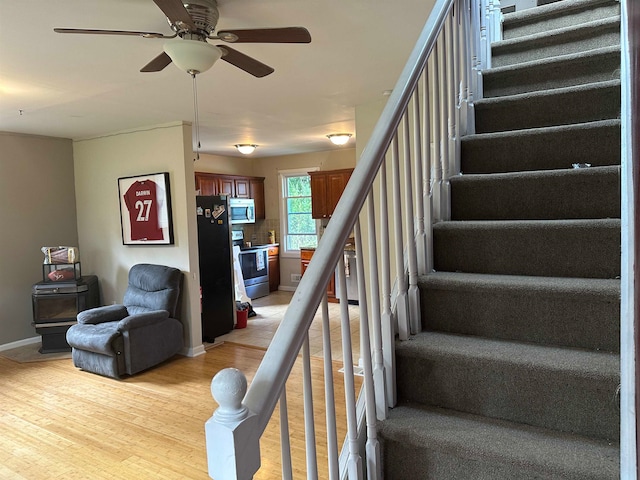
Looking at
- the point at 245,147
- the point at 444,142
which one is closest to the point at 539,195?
the point at 444,142

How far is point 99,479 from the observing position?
2.54m

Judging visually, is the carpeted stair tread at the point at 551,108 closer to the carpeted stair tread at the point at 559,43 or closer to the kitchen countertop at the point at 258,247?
the carpeted stair tread at the point at 559,43

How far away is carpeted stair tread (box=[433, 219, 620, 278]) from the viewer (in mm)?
1520

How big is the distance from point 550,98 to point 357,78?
159cm

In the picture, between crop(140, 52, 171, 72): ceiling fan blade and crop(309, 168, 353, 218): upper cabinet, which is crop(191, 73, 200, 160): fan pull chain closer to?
crop(140, 52, 171, 72): ceiling fan blade

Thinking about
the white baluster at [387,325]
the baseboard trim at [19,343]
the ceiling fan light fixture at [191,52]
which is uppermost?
the ceiling fan light fixture at [191,52]

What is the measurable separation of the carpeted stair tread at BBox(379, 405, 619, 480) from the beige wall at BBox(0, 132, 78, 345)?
5.29 meters

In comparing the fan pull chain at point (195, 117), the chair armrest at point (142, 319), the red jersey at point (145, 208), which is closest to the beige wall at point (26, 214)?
the red jersey at point (145, 208)

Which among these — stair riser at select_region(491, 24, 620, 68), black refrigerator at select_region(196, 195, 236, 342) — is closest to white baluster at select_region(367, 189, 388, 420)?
stair riser at select_region(491, 24, 620, 68)

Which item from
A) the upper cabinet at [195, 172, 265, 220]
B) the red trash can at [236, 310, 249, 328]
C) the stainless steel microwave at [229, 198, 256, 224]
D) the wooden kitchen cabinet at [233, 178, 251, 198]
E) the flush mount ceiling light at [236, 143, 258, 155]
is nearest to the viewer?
the red trash can at [236, 310, 249, 328]

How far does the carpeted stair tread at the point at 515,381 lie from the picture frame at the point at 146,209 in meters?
3.90

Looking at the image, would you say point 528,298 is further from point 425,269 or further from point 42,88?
point 42,88

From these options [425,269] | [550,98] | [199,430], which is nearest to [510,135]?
[550,98]

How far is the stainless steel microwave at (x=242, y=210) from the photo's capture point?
7.59 m
